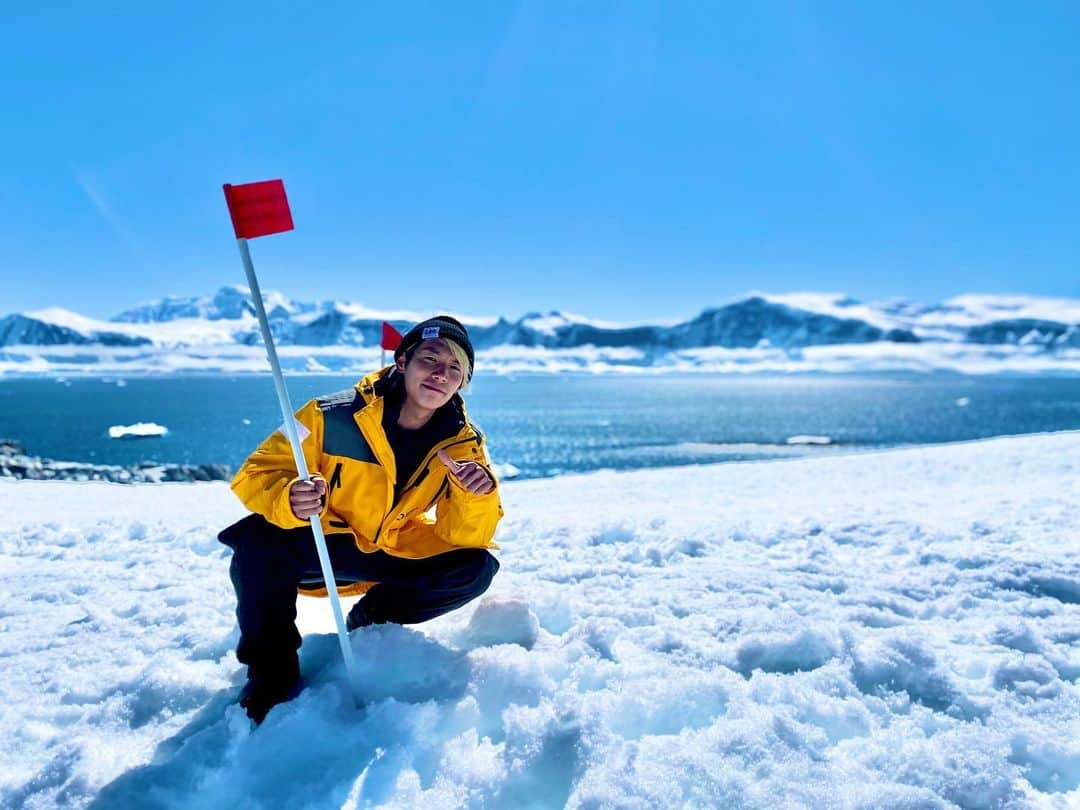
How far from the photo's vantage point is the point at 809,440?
6084 centimetres

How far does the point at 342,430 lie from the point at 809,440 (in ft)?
207

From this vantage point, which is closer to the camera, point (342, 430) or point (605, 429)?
point (342, 430)

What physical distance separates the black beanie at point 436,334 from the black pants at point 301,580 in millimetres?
889

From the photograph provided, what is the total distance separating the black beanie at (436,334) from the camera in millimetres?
2912

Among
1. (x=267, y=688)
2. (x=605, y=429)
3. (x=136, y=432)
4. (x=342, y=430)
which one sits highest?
(x=342, y=430)

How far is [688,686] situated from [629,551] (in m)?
2.04

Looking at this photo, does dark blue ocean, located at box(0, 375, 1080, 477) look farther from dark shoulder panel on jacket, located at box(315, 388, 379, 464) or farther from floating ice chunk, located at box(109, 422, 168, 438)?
dark shoulder panel on jacket, located at box(315, 388, 379, 464)

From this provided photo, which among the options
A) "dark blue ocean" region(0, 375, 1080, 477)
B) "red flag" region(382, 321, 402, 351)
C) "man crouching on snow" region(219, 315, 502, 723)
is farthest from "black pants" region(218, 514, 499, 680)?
"dark blue ocean" region(0, 375, 1080, 477)

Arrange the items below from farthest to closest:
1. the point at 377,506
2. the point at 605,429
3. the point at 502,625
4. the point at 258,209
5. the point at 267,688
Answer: the point at 605,429 < the point at 502,625 < the point at 377,506 < the point at 267,688 < the point at 258,209

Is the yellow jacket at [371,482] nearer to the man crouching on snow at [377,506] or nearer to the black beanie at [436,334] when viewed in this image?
the man crouching on snow at [377,506]

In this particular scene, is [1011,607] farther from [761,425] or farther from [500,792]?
[761,425]

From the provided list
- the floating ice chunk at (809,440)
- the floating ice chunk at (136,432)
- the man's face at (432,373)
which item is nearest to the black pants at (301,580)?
the man's face at (432,373)

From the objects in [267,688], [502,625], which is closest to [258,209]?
[267,688]

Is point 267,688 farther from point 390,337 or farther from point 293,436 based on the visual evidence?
point 390,337
